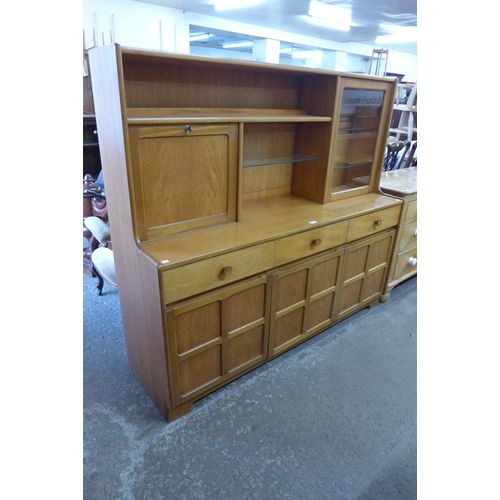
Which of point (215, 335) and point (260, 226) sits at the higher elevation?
point (260, 226)

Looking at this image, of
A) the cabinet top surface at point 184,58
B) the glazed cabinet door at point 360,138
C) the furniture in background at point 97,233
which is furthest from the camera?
the furniture in background at point 97,233

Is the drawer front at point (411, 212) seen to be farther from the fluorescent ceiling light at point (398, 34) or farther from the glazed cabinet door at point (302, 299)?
the fluorescent ceiling light at point (398, 34)

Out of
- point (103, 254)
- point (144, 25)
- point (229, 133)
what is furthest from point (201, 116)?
point (144, 25)

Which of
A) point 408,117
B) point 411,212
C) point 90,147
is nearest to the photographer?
point 411,212

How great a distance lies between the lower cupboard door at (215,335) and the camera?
4.77 ft

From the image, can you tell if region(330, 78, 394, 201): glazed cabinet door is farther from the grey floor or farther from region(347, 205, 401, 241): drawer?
the grey floor

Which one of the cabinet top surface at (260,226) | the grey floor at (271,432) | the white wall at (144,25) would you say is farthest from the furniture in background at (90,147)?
the cabinet top surface at (260,226)

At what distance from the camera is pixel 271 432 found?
156 centimetres

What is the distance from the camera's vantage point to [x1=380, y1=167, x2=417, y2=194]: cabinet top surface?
7.68 ft

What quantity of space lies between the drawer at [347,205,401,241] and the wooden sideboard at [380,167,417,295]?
106mm

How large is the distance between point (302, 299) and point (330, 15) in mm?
6954

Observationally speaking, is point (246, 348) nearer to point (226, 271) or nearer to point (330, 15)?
point (226, 271)

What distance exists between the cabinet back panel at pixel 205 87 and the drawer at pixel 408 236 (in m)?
1.14

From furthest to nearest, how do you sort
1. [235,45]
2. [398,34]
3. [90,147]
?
[235,45]
[398,34]
[90,147]
